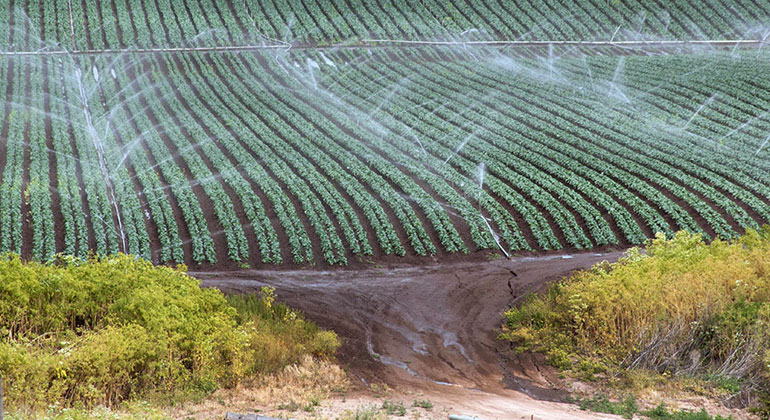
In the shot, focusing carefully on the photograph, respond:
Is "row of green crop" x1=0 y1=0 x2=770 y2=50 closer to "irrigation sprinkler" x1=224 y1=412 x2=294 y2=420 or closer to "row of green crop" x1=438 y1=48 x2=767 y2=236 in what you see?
"row of green crop" x1=438 y1=48 x2=767 y2=236

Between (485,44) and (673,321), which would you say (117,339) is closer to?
(673,321)

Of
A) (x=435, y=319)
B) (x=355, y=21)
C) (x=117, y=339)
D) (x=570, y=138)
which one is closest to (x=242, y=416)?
(x=117, y=339)

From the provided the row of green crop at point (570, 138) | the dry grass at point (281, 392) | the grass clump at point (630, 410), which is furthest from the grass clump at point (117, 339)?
the row of green crop at point (570, 138)

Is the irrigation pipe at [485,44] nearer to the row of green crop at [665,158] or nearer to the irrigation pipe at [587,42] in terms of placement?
the irrigation pipe at [587,42]

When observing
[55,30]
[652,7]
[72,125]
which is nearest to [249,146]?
[72,125]

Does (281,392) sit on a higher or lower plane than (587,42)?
lower

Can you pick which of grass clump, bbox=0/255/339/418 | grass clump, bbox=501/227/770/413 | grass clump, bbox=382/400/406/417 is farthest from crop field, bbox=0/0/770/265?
grass clump, bbox=382/400/406/417
